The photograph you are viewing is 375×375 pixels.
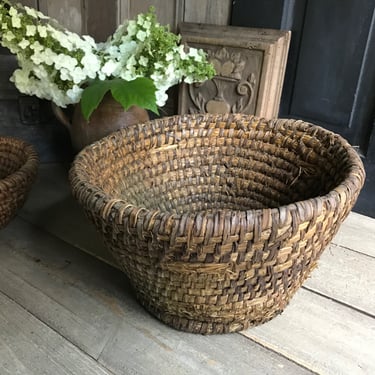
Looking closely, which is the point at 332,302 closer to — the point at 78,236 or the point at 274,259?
the point at 274,259

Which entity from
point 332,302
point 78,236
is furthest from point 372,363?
point 78,236

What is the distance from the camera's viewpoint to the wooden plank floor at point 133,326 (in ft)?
1.86

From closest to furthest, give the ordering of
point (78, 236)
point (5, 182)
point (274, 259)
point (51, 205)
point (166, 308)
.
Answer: point (274, 259) → point (166, 308) → point (5, 182) → point (78, 236) → point (51, 205)

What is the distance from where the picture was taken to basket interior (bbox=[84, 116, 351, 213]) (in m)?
0.72

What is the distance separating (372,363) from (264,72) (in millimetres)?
625

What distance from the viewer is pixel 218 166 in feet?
2.75

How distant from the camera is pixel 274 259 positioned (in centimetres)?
49

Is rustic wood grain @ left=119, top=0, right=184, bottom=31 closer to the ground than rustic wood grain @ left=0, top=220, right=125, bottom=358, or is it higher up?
higher up

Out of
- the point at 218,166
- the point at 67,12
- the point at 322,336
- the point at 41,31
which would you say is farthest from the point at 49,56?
the point at 322,336

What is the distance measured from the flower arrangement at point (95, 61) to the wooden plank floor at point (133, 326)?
292 millimetres

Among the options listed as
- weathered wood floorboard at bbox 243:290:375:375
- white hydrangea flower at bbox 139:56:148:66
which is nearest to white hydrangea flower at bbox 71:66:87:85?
white hydrangea flower at bbox 139:56:148:66

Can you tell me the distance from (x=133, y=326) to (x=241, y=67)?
0.63 metres

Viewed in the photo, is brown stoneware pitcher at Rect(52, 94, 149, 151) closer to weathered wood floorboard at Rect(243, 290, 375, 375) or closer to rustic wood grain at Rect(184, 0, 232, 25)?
rustic wood grain at Rect(184, 0, 232, 25)

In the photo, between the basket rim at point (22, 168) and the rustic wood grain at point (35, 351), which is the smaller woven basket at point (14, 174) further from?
the rustic wood grain at point (35, 351)
